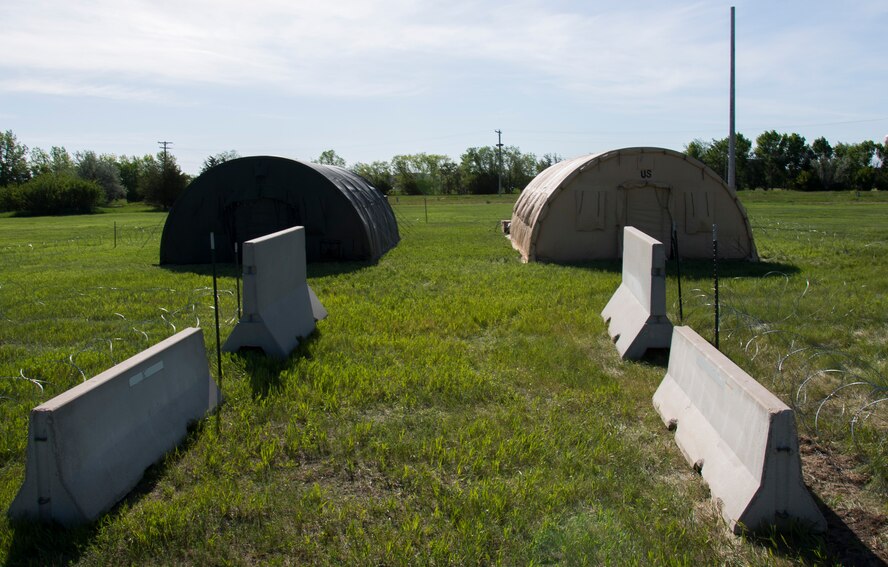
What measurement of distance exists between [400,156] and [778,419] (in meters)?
119

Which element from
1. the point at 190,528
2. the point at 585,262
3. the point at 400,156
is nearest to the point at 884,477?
the point at 190,528

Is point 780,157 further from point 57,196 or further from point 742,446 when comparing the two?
point 742,446

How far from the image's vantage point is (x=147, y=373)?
17.7 ft

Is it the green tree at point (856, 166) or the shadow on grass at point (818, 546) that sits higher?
the green tree at point (856, 166)

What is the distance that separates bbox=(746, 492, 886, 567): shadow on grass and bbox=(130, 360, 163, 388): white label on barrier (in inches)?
157

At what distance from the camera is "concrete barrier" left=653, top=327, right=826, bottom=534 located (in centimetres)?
Answer: 425

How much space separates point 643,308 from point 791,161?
3387 inches

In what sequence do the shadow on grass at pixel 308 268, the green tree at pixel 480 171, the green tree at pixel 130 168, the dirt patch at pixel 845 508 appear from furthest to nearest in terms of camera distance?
the green tree at pixel 130 168
the green tree at pixel 480 171
the shadow on grass at pixel 308 268
the dirt patch at pixel 845 508

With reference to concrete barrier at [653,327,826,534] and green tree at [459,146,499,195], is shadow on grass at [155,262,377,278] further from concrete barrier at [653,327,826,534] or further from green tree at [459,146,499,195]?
green tree at [459,146,499,195]

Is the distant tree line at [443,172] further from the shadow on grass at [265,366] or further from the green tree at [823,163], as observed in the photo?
the shadow on grass at [265,366]

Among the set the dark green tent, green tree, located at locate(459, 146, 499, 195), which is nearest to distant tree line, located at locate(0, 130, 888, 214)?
green tree, located at locate(459, 146, 499, 195)

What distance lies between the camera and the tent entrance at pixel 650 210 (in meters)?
17.5

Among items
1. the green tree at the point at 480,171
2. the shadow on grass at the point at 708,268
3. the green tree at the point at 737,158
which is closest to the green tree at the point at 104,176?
the green tree at the point at 480,171

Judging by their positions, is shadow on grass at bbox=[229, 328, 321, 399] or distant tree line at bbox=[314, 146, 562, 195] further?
distant tree line at bbox=[314, 146, 562, 195]
